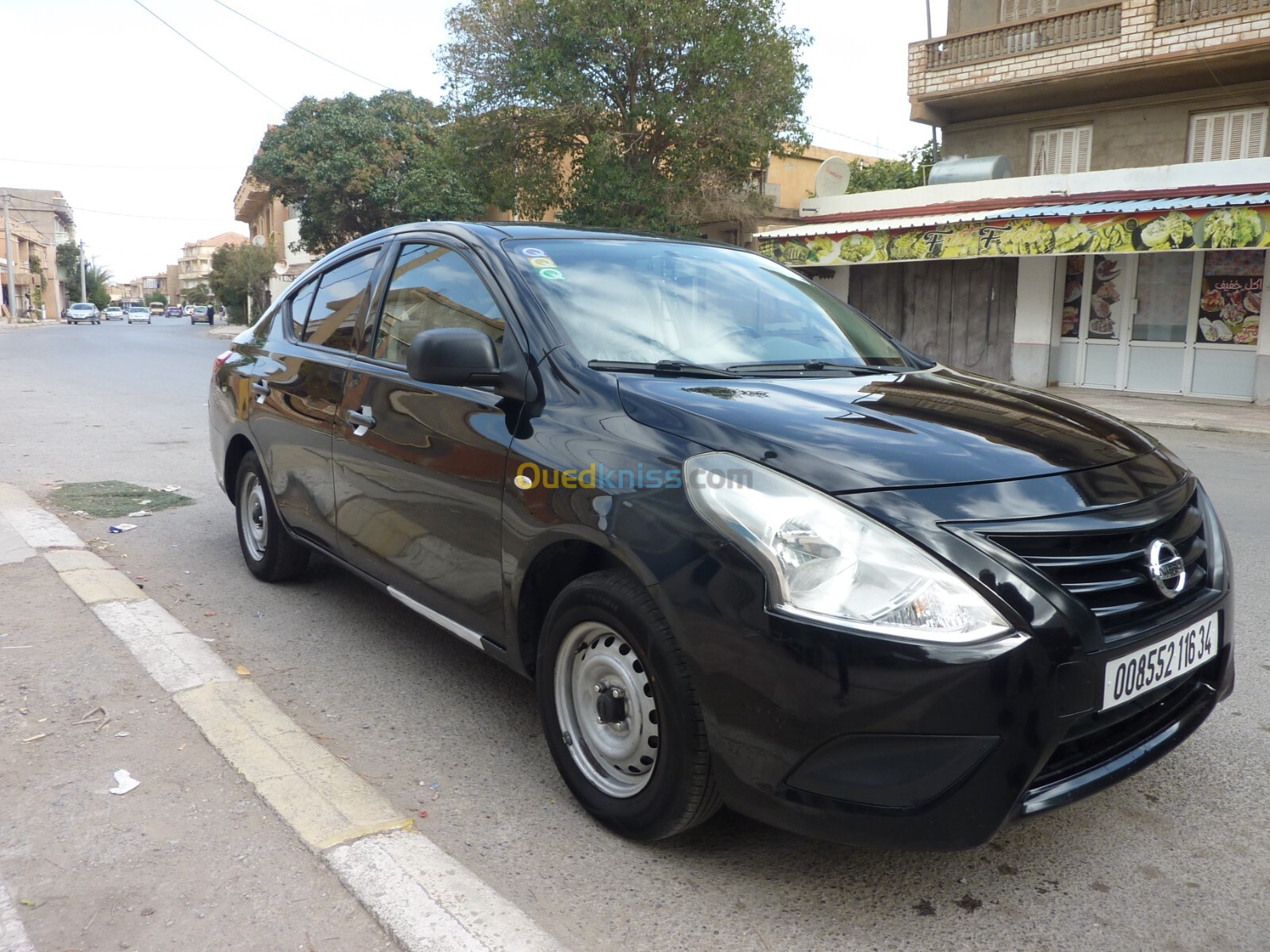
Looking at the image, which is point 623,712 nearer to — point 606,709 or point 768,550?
point 606,709

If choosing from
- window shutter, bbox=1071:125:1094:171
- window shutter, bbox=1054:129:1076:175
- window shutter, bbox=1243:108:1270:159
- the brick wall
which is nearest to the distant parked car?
the brick wall

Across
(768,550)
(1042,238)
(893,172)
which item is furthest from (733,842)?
(893,172)

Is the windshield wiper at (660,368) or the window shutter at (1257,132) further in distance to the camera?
the window shutter at (1257,132)

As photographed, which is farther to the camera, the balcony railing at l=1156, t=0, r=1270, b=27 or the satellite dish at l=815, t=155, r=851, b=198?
the satellite dish at l=815, t=155, r=851, b=198

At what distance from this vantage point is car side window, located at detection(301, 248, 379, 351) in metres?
4.11

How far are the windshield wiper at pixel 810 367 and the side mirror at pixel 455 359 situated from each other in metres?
0.74

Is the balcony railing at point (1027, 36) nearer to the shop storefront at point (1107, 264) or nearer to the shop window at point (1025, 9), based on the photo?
the shop window at point (1025, 9)

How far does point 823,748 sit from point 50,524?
547cm

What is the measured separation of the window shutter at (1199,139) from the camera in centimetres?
1728

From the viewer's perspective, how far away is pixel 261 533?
A: 500cm

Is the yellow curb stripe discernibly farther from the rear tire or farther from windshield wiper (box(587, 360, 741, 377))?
windshield wiper (box(587, 360, 741, 377))

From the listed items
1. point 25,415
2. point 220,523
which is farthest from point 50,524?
point 25,415

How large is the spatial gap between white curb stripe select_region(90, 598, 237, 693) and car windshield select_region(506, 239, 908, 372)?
74.5 inches

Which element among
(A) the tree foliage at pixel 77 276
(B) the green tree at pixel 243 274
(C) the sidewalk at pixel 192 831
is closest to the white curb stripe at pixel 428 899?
(C) the sidewalk at pixel 192 831
